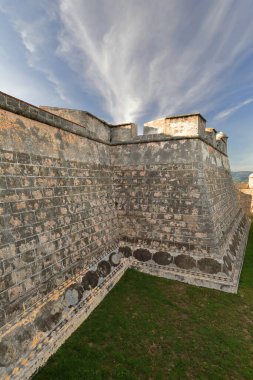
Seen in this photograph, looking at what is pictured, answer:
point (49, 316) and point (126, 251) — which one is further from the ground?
point (126, 251)

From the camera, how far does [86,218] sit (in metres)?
6.80

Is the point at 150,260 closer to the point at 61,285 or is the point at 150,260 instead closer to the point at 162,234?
the point at 162,234

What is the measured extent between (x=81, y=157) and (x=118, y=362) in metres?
5.59

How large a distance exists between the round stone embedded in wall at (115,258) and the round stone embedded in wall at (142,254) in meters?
0.63

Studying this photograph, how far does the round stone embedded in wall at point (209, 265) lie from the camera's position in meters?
6.82

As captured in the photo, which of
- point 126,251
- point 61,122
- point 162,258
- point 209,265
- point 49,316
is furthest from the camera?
point 126,251

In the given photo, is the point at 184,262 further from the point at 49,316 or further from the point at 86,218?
the point at 49,316

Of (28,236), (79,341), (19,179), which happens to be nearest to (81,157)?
(19,179)

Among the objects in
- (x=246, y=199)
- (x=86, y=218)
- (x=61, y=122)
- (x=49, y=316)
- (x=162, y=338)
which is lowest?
(x=162, y=338)

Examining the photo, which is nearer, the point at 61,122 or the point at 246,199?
the point at 61,122

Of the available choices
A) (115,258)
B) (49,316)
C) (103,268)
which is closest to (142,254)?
(115,258)

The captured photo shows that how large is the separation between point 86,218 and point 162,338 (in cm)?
378

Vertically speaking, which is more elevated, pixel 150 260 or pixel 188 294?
pixel 150 260

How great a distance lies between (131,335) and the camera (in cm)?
493
